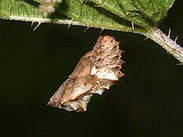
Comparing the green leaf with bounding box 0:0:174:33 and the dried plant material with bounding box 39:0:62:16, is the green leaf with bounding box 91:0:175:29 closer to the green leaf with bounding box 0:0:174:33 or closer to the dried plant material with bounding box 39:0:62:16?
the green leaf with bounding box 0:0:174:33

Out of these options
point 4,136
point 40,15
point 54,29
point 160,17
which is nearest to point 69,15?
point 40,15

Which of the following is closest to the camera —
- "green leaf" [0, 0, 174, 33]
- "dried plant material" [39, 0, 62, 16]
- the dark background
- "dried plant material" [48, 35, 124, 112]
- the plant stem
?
"dried plant material" [39, 0, 62, 16]

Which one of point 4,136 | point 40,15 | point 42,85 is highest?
point 40,15

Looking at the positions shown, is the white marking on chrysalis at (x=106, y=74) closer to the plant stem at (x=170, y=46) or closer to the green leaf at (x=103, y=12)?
the green leaf at (x=103, y=12)

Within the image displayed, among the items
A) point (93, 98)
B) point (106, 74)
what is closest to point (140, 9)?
point (106, 74)

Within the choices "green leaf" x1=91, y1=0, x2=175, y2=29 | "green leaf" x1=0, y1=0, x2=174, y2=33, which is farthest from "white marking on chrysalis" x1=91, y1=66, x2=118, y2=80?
"green leaf" x1=91, y1=0, x2=175, y2=29

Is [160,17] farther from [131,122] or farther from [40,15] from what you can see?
[131,122]
